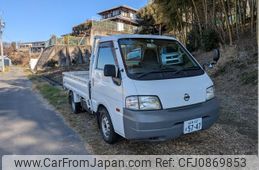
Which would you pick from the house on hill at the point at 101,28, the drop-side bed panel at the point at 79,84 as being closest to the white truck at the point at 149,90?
the drop-side bed panel at the point at 79,84

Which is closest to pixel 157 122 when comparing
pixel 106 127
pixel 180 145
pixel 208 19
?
pixel 180 145

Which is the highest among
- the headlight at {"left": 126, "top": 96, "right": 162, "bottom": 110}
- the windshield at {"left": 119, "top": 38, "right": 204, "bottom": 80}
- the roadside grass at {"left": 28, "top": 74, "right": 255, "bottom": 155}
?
the windshield at {"left": 119, "top": 38, "right": 204, "bottom": 80}

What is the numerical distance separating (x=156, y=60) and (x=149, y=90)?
2.88ft

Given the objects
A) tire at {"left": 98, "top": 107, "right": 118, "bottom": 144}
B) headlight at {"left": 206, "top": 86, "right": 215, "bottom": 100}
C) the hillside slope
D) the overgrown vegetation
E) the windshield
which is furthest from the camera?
the overgrown vegetation

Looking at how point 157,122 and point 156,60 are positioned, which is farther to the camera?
point 156,60

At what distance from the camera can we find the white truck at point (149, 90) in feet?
9.93

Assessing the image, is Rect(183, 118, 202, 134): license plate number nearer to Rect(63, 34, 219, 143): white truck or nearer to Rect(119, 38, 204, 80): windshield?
Rect(63, 34, 219, 143): white truck

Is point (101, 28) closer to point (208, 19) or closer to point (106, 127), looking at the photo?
point (208, 19)

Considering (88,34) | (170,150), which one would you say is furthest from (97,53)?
(88,34)

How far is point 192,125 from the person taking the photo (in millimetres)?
3197

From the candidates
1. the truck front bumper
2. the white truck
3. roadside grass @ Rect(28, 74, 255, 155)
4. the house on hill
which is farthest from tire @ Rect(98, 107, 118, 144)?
the house on hill

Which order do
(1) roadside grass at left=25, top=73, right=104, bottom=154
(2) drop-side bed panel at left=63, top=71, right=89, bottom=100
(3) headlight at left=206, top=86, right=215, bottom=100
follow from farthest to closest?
(2) drop-side bed panel at left=63, top=71, right=89, bottom=100 < (1) roadside grass at left=25, top=73, right=104, bottom=154 < (3) headlight at left=206, top=86, right=215, bottom=100

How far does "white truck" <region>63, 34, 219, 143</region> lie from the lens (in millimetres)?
3027

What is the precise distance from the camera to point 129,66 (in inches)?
134
